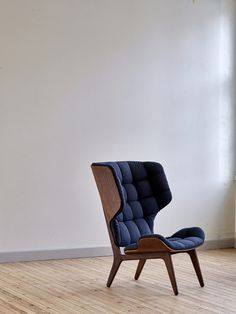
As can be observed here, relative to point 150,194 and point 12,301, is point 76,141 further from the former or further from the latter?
point 12,301

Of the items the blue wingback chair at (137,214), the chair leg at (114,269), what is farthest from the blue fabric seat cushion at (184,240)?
the chair leg at (114,269)

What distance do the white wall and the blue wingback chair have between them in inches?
45.9

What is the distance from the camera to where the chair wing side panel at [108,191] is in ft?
13.7

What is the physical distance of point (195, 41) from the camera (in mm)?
6195

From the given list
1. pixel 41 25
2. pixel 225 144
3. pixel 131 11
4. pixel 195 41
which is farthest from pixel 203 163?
pixel 41 25

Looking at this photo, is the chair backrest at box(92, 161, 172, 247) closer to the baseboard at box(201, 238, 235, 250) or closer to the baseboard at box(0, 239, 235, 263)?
the baseboard at box(0, 239, 235, 263)

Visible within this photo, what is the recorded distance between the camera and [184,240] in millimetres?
4141

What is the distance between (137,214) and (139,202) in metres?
0.11

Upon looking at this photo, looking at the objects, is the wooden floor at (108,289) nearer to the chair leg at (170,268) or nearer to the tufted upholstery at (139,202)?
the chair leg at (170,268)

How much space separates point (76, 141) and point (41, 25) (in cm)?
115

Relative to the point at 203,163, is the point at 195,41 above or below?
above

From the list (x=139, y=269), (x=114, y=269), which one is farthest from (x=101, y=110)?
(x=114, y=269)

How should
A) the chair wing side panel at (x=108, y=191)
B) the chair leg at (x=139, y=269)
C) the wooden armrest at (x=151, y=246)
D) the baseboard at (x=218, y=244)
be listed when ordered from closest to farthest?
the wooden armrest at (x=151, y=246) < the chair wing side panel at (x=108, y=191) < the chair leg at (x=139, y=269) < the baseboard at (x=218, y=244)

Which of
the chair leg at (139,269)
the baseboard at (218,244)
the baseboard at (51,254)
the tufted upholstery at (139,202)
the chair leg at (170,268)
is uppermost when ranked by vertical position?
the tufted upholstery at (139,202)
